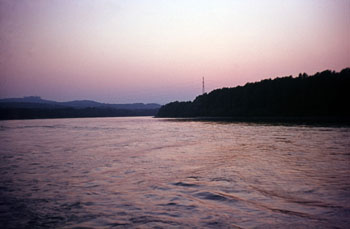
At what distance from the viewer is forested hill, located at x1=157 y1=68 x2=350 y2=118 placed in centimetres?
6806

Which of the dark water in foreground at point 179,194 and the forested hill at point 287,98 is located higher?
the forested hill at point 287,98

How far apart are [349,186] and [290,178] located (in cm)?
165

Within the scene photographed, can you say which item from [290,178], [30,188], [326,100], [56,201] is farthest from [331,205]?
[326,100]

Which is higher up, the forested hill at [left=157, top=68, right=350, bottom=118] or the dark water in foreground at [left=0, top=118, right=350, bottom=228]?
the forested hill at [left=157, top=68, right=350, bottom=118]

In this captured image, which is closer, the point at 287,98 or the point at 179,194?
the point at 179,194

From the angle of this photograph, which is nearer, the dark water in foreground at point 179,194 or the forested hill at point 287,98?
the dark water in foreground at point 179,194

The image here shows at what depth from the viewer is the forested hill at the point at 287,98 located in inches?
2680

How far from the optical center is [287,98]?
85.0 metres

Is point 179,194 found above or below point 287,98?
below

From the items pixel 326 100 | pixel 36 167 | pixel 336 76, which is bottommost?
pixel 36 167

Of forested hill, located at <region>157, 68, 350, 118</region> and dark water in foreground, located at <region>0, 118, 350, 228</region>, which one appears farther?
forested hill, located at <region>157, 68, 350, 118</region>

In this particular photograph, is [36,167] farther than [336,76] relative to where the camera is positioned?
No

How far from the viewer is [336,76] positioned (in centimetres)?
7312

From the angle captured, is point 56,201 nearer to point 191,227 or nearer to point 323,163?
point 191,227
